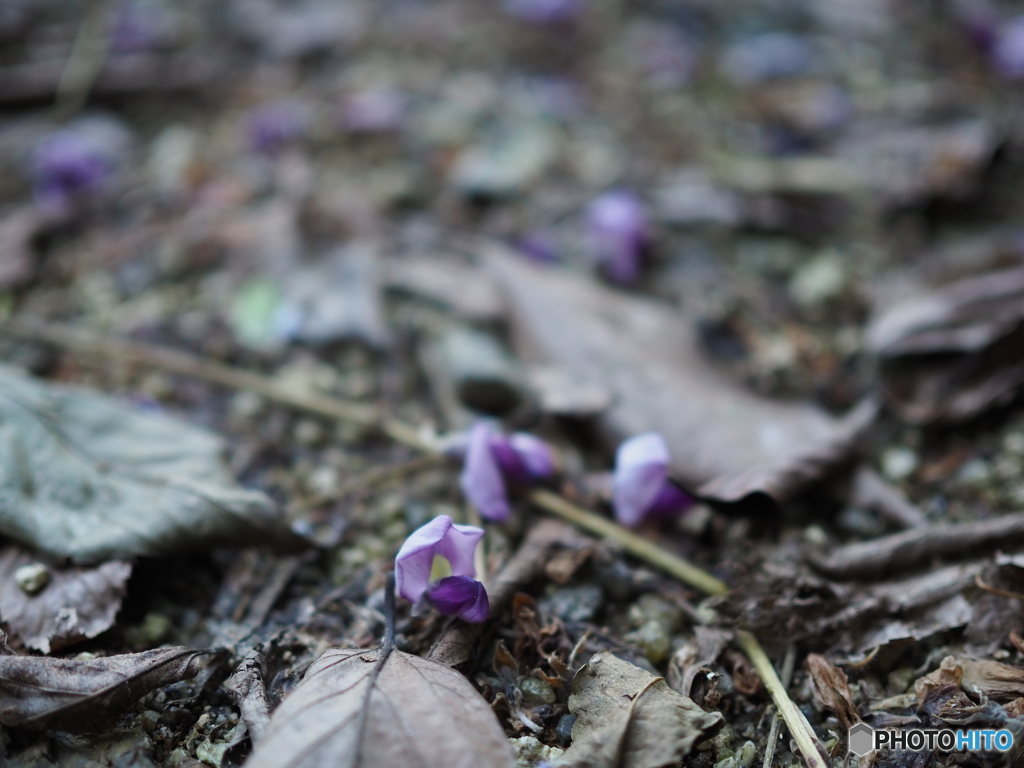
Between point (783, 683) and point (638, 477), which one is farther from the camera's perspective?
point (638, 477)

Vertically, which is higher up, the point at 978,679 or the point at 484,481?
the point at 484,481

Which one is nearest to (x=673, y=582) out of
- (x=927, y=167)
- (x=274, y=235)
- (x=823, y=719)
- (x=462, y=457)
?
(x=823, y=719)

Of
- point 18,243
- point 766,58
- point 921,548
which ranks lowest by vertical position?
point 921,548

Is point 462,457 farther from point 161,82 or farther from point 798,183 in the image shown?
point 161,82

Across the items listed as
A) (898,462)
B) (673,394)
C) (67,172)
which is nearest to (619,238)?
(673,394)

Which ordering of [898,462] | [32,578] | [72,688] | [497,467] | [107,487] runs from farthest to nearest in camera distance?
[898,462], [497,467], [107,487], [32,578], [72,688]

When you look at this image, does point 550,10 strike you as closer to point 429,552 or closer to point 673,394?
point 673,394

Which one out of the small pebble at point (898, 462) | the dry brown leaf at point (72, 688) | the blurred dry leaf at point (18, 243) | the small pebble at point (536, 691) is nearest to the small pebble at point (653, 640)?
the small pebble at point (536, 691)
